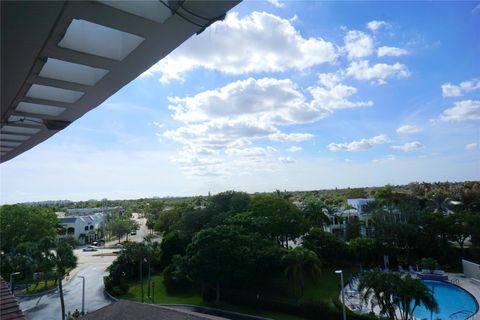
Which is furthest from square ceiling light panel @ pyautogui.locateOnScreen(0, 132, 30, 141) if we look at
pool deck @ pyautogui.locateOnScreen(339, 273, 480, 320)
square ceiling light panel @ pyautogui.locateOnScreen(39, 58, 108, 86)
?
pool deck @ pyautogui.locateOnScreen(339, 273, 480, 320)

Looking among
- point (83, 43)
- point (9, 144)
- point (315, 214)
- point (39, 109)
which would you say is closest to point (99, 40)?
point (83, 43)

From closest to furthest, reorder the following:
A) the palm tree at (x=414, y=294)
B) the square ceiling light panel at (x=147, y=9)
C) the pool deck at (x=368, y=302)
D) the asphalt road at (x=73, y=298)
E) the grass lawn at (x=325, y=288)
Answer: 1. the square ceiling light panel at (x=147, y=9)
2. the palm tree at (x=414, y=294)
3. the pool deck at (x=368, y=302)
4. the grass lawn at (x=325, y=288)
5. the asphalt road at (x=73, y=298)

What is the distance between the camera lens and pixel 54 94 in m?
5.34

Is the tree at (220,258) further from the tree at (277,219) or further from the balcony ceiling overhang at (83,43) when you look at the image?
the balcony ceiling overhang at (83,43)

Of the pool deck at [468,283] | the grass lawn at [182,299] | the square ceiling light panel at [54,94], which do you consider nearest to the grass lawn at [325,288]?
the grass lawn at [182,299]

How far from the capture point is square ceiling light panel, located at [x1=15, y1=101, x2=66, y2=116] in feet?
18.5

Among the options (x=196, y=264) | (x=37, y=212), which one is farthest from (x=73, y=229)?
(x=196, y=264)

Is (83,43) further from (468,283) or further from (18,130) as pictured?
(468,283)

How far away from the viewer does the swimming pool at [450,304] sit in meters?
26.1

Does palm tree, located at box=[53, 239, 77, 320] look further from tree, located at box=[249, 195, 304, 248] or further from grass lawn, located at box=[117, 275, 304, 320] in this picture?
tree, located at box=[249, 195, 304, 248]

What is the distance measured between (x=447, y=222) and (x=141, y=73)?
4289cm

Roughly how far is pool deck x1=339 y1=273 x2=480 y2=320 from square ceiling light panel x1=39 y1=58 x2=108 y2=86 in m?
25.5

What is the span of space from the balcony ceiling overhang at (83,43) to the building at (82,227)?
70.3 metres

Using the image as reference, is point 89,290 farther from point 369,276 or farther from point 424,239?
point 424,239
